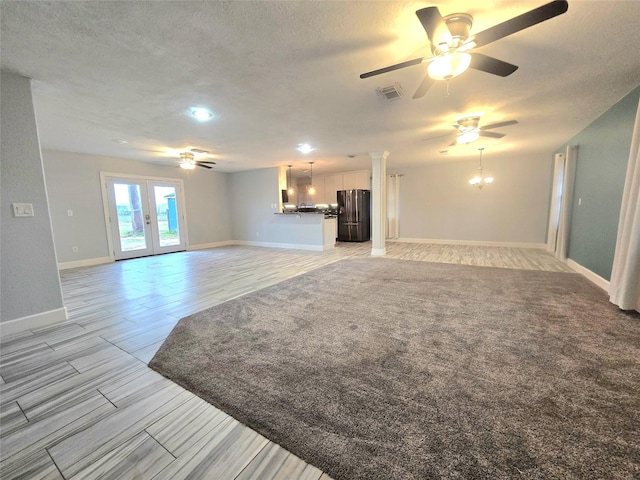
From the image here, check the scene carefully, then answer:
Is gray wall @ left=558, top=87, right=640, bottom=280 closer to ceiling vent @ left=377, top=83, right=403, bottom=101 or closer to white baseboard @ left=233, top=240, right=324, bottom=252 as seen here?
ceiling vent @ left=377, top=83, right=403, bottom=101

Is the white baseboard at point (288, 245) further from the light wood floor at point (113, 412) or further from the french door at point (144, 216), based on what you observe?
the light wood floor at point (113, 412)

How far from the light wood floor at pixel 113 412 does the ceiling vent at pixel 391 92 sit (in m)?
3.12

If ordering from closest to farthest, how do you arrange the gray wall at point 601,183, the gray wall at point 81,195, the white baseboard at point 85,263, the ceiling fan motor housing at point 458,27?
the ceiling fan motor housing at point 458,27 → the gray wall at point 601,183 → the gray wall at point 81,195 → the white baseboard at point 85,263

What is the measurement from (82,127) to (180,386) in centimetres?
427

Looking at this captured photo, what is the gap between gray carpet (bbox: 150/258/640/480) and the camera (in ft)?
3.76

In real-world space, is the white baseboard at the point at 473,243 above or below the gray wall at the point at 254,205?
below

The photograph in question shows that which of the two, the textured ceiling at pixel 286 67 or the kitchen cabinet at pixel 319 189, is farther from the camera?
the kitchen cabinet at pixel 319 189

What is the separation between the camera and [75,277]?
14.7 ft

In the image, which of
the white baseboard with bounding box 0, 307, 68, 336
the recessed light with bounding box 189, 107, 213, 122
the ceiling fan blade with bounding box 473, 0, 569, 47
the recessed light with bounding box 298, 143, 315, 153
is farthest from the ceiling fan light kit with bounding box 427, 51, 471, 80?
the white baseboard with bounding box 0, 307, 68, 336

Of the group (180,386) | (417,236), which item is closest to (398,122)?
(180,386)

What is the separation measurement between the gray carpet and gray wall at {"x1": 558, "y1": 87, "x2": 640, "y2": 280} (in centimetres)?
98

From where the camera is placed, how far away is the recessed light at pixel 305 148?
16.4 ft

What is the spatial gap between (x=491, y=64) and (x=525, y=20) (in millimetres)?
446

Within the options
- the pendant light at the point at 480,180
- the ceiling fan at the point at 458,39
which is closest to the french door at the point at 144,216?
the ceiling fan at the point at 458,39
